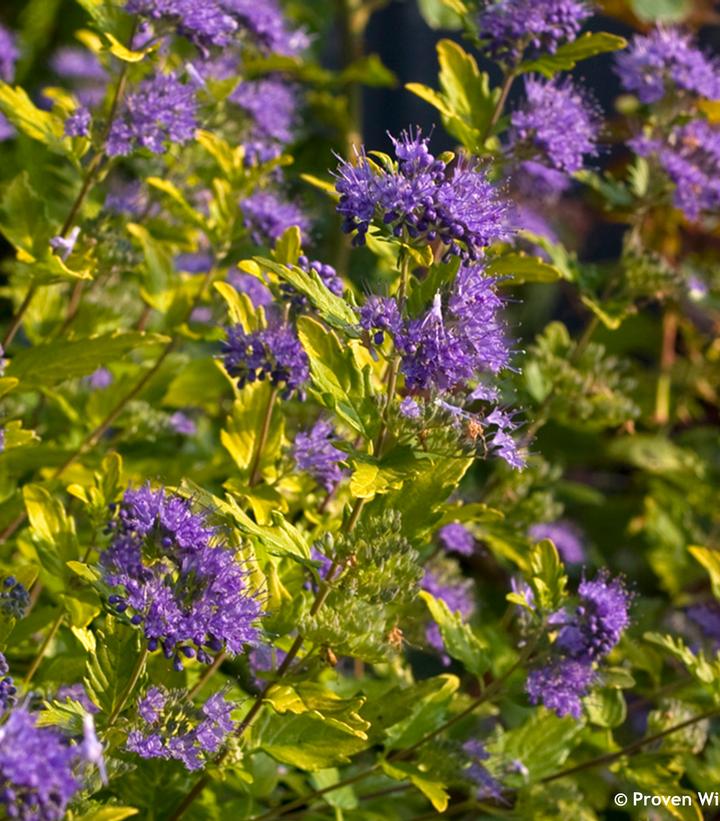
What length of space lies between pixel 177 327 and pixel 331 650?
98 cm

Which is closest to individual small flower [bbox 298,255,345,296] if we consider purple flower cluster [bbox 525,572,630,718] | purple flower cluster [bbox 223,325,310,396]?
purple flower cluster [bbox 223,325,310,396]

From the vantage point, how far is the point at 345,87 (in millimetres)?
4070

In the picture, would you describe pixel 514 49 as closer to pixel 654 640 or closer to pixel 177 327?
pixel 177 327

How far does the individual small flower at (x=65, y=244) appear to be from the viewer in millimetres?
2229

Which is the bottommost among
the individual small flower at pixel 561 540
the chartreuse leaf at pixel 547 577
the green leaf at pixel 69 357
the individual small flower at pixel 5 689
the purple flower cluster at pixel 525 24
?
the individual small flower at pixel 561 540

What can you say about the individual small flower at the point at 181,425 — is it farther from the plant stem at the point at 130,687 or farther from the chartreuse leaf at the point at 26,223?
the plant stem at the point at 130,687

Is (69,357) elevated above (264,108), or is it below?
below

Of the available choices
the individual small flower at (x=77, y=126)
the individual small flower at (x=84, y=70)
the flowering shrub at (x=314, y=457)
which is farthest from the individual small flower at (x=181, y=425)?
the individual small flower at (x=84, y=70)

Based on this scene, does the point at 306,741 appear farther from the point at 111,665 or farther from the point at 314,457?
the point at 314,457

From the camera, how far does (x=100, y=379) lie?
9.96ft

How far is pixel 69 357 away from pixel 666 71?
154 cm

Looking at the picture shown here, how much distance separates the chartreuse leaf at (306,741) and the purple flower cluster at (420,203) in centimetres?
75

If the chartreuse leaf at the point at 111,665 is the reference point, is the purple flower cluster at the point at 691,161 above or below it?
above

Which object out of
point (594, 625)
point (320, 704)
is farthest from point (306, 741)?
point (594, 625)
